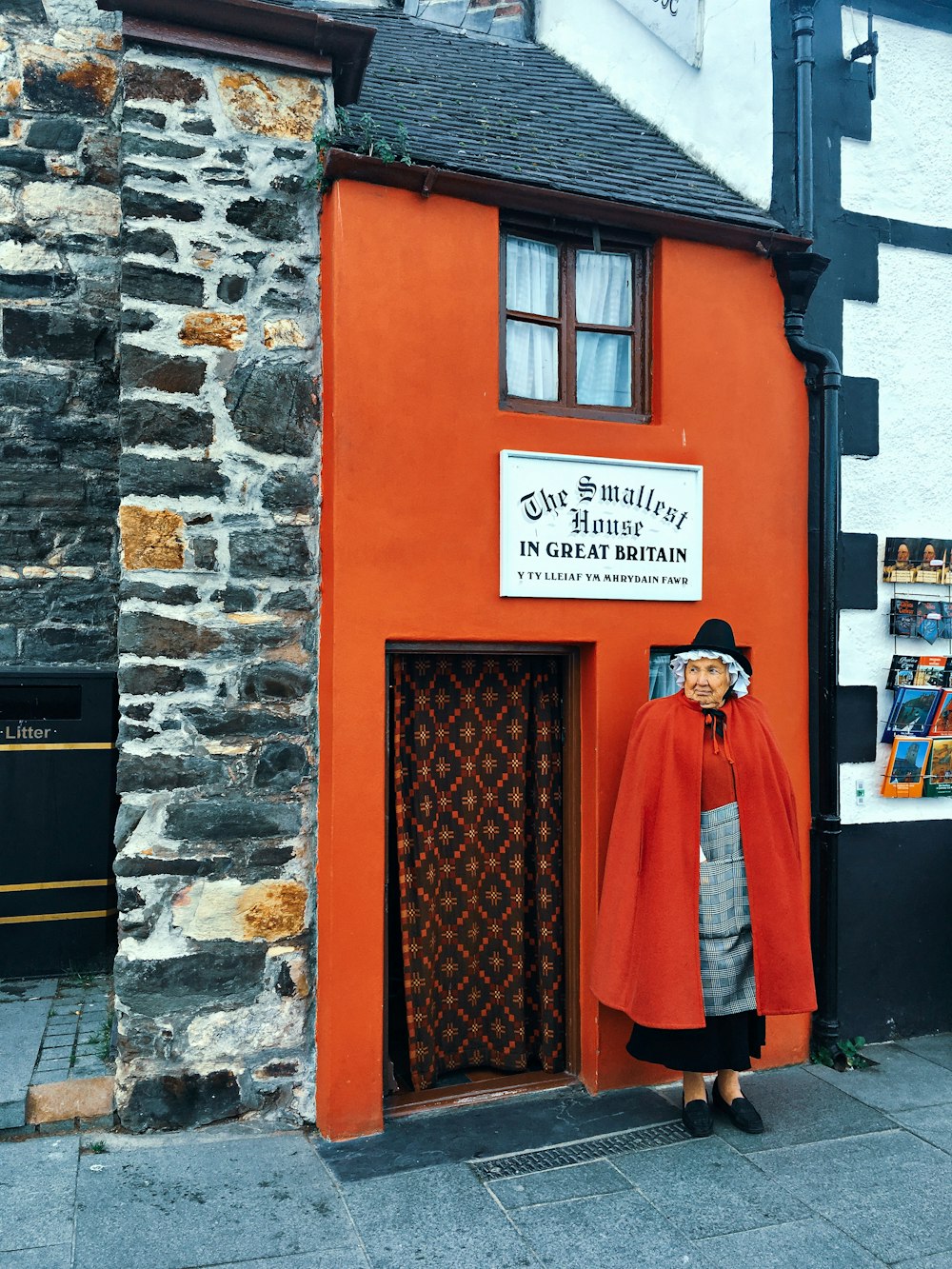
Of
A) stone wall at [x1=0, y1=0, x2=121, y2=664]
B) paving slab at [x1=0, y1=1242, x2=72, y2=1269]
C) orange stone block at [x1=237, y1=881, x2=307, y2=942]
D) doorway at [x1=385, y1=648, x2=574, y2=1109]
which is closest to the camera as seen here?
paving slab at [x1=0, y1=1242, x2=72, y2=1269]

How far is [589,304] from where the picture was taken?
5.36m

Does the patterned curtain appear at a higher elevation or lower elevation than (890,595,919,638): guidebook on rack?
lower

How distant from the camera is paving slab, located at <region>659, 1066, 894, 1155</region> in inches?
184

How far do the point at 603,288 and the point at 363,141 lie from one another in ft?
4.71

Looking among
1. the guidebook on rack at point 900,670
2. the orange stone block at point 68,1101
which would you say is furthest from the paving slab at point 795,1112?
the orange stone block at point 68,1101

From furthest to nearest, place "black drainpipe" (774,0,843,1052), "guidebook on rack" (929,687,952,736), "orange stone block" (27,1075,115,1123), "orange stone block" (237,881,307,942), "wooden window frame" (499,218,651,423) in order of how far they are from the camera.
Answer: "guidebook on rack" (929,687,952,736)
"black drainpipe" (774,0,843,1052)
"wooden window frame" (499,218,651,423)
"orange stone block" (237,881,307,942)
"orange stone block" (27,1075,115,1123)

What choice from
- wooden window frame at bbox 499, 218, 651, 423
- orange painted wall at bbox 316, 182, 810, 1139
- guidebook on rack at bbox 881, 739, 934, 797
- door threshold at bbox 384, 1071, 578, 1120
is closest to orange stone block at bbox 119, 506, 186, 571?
orange painted wall at bbox 316, 182, 810, 1139

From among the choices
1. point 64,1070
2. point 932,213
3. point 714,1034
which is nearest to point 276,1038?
point 64,1070

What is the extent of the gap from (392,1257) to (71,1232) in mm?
1145

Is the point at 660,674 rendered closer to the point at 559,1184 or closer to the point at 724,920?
the point at 724,920

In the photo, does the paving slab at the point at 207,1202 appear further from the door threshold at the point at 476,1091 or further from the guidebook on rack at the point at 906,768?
the guidebook on rack at the point at 906,768

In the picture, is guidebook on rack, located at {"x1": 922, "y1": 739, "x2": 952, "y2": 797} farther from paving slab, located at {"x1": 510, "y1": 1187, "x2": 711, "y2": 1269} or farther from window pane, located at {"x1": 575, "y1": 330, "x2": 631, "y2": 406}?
paving slab, located at {"x1": 510, "y1": 1187, "x2": 711, "y2": 1269}

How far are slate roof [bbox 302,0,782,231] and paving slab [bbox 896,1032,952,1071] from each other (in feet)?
14.9

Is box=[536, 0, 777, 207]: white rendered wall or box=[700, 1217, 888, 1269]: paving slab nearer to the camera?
box=[700, 1217, 888, 1269]: paving slab
